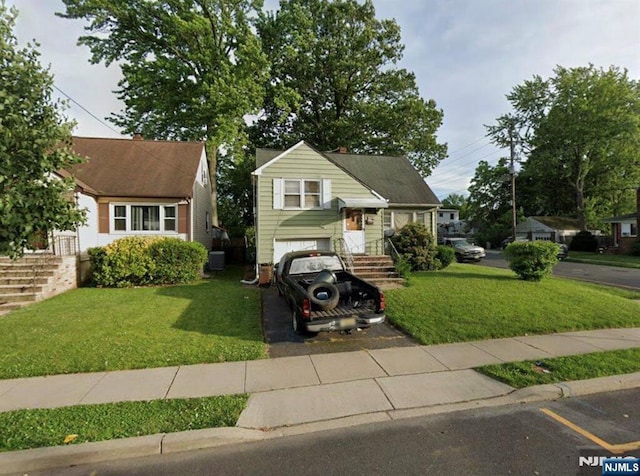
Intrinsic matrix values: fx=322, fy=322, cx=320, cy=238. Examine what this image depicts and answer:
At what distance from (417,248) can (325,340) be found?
Answer: 9.41 m

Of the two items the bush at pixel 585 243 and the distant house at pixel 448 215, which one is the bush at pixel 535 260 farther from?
the distant house at pixel 448 215

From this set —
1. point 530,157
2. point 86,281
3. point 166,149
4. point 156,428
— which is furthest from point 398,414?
point 530,157

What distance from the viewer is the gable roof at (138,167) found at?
49.1ft

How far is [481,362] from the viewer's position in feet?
18.1

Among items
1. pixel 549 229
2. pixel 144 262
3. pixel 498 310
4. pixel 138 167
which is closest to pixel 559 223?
pixel 549 229

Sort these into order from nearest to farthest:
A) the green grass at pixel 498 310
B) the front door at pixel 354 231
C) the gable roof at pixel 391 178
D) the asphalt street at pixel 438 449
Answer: the asphalt street at pixel 438 449 → the green grass at pixel 498 310 → the front door at pixel 354 231 → the gable roof at pixel 391 178

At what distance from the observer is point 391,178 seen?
67.8 ft

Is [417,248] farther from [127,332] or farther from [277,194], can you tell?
[127,332]

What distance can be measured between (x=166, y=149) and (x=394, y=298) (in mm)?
15593

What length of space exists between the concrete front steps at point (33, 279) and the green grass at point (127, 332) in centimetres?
53

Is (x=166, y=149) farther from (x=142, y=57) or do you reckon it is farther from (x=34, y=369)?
(x=34, y=369)

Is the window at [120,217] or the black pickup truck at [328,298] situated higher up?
the window at [120,217]

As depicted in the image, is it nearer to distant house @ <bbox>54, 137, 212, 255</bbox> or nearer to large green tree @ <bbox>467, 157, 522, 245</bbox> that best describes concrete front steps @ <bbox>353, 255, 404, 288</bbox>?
distant house @ <bbox>54, 137, 212, 255</bbox>

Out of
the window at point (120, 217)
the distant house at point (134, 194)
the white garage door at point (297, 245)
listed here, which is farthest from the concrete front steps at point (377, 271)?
the window at point (120, 217)
